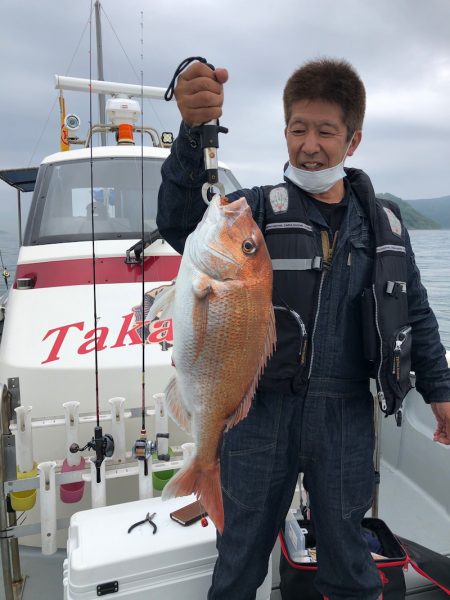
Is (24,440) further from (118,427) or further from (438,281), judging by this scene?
(438,281)

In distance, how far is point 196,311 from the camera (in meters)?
1.38

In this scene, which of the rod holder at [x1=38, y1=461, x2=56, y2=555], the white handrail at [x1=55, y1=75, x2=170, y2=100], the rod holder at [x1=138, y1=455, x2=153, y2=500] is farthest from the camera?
the white handrail at [x1=55, y1=75, x2=170, y2=100]

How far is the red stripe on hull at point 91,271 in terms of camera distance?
3307mm

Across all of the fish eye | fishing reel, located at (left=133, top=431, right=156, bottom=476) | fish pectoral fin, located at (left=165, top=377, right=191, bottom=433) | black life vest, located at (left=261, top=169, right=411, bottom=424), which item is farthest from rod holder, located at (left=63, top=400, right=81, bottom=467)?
the fish eye

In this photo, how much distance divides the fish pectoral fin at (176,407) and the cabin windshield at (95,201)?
237 centimetres

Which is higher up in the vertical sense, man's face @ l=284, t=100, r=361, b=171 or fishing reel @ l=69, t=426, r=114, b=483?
man's face @ l=284, t=100, r=361, b=171

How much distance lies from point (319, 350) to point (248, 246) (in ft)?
1.89

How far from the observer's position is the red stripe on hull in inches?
130

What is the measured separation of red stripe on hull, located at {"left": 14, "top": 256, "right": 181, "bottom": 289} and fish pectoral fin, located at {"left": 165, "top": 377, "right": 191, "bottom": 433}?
1.92 metres

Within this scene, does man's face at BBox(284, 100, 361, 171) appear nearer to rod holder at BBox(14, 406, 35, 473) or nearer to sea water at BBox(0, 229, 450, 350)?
rod holder at BBox(14, 406, 35, 473)

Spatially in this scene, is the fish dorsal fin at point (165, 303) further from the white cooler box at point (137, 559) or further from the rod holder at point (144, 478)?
the rod holder at point (144, 478)

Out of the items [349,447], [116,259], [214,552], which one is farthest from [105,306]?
[349,447]

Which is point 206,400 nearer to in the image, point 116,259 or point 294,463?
point 294,463

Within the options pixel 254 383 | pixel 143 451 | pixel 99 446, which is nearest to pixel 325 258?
pixel 254 383
